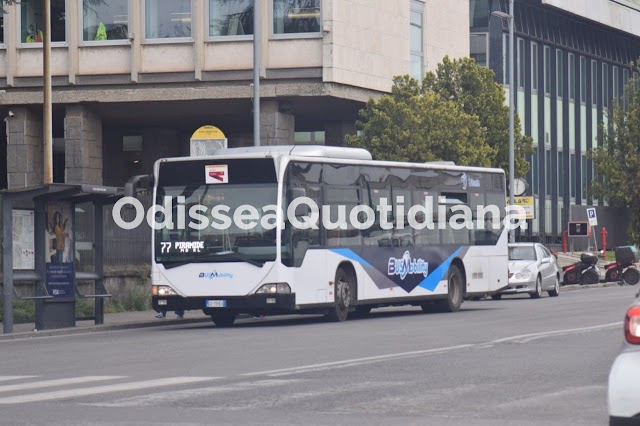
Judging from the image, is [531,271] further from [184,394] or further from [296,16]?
[184,394]

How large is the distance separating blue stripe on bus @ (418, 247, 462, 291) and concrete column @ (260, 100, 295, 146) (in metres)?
14.6

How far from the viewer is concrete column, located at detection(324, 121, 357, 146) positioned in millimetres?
49000

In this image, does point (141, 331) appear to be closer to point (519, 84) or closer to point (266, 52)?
point (266, 52)

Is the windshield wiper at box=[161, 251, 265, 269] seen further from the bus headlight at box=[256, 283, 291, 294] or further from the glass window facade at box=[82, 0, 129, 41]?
the glass window facade at box=[82, 0, 129, 41]

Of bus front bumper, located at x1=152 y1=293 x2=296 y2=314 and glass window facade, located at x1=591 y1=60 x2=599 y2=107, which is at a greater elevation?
glass window facade, located at x1=591 y1=60 x2=599 y2=107

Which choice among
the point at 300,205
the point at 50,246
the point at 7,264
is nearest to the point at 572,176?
A: the point at 300,205

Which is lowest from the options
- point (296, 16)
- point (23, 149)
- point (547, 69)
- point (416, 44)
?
point (23, 149)

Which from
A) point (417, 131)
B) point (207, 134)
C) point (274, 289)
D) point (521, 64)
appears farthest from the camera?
point (521, 64)

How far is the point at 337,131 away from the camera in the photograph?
162ft

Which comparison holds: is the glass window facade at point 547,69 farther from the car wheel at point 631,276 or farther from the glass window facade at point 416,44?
the car wheel at point 631,276

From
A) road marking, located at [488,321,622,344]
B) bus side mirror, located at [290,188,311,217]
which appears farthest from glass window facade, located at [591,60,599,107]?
road marking, located at [488,321,622,344]

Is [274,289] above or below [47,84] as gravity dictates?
below

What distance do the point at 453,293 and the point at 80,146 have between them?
1822cm

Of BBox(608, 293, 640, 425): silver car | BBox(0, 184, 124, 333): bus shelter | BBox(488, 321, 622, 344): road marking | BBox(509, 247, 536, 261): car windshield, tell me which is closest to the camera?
BBox(608, 293, 640, 425): silver car
